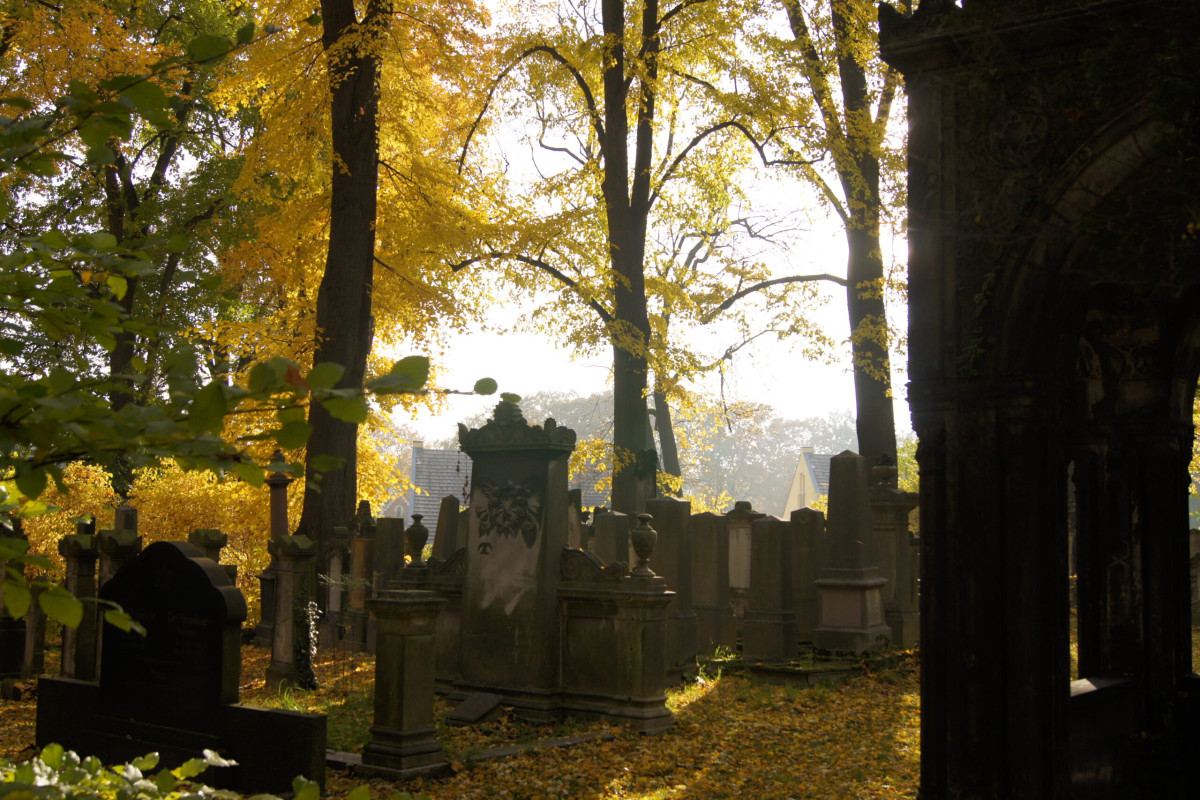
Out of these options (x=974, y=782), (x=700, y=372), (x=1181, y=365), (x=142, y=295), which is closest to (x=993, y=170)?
(x=1181, y=365)

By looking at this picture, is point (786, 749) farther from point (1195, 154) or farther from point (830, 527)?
point (1195, 154)

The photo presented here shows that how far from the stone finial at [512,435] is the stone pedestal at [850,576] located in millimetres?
4488

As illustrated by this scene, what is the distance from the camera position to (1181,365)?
282 inches

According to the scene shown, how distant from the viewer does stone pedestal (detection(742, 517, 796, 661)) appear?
1284 cm

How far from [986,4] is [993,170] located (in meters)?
0.85

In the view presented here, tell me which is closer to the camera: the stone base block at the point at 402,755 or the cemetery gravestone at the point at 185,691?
the cemetery gravestone at the point at 185,691

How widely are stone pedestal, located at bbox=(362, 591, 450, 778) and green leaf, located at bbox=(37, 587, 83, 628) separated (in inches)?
236

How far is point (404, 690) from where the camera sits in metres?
7.80

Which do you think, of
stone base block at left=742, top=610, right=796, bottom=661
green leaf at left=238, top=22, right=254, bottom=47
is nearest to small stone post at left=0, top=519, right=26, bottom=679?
stone base block at left=742, top=610, right=796, bottom=661

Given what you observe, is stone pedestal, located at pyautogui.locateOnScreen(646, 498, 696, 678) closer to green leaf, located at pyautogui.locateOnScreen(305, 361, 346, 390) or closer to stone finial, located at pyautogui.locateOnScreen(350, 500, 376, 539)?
stone finial, located at pyautogui.locateOnScreen(350, 500, 376, 539)

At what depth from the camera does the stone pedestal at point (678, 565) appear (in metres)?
12.0

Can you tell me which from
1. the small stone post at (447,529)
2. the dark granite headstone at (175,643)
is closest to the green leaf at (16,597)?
the dark granite headstone at (175,643)

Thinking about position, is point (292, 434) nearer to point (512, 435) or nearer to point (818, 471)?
point (512, 435)

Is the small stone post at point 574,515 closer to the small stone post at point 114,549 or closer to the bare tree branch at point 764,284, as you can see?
the small stone post at point 114,549
